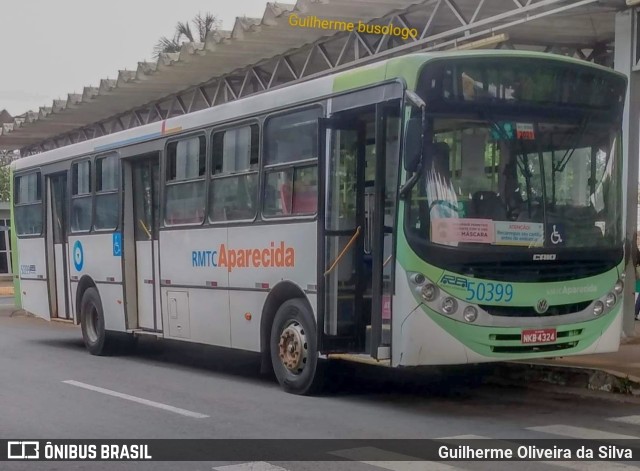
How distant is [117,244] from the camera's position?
15.2 meters

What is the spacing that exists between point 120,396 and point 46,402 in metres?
0.77

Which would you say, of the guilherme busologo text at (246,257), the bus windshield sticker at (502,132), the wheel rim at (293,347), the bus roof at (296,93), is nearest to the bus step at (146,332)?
the guilherme busologo text at (246,257)

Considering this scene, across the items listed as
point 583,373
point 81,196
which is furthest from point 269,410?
point 81,196

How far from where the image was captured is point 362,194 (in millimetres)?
10633

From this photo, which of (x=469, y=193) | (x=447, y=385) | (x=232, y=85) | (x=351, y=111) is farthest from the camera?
(x=232, y=85)

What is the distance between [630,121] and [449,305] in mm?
6147

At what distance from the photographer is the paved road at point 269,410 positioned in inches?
347

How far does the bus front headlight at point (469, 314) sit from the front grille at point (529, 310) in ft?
0.32

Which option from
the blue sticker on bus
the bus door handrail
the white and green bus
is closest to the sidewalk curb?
the white and green bus

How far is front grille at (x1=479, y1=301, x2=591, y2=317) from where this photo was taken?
9.80 m

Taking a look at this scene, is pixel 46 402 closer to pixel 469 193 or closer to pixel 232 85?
pixel 469 193

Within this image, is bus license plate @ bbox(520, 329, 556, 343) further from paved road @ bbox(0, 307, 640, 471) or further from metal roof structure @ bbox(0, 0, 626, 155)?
metal roof structure @ bbox(0, 0, 626, 155)

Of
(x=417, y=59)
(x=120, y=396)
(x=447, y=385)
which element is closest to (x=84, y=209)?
(x=120, y=396)

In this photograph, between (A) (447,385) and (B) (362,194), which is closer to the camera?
(B) (362,194)
